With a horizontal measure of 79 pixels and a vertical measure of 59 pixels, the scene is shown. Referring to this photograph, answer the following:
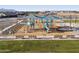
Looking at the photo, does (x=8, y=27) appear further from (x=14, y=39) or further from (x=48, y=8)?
(x=48, y=8)

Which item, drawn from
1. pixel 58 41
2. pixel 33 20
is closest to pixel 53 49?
pixel 58 41

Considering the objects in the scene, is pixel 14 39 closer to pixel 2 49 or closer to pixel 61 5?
pixel 2 49

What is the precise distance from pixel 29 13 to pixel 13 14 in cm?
17

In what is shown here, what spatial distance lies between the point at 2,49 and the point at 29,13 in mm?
479

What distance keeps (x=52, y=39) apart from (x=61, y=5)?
1.22 feet

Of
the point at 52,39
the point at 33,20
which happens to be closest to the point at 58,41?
the point at 52,39

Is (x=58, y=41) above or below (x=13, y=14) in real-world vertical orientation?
below

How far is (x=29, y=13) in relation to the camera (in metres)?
4.55

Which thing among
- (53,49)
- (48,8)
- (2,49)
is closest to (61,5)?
(48,8)

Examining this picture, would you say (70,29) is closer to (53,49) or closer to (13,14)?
(53,49)

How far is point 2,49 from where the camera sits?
4.54 metres

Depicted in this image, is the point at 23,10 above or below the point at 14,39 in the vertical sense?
above

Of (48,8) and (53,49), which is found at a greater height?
(48,8)

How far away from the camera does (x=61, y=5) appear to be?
178 inches
